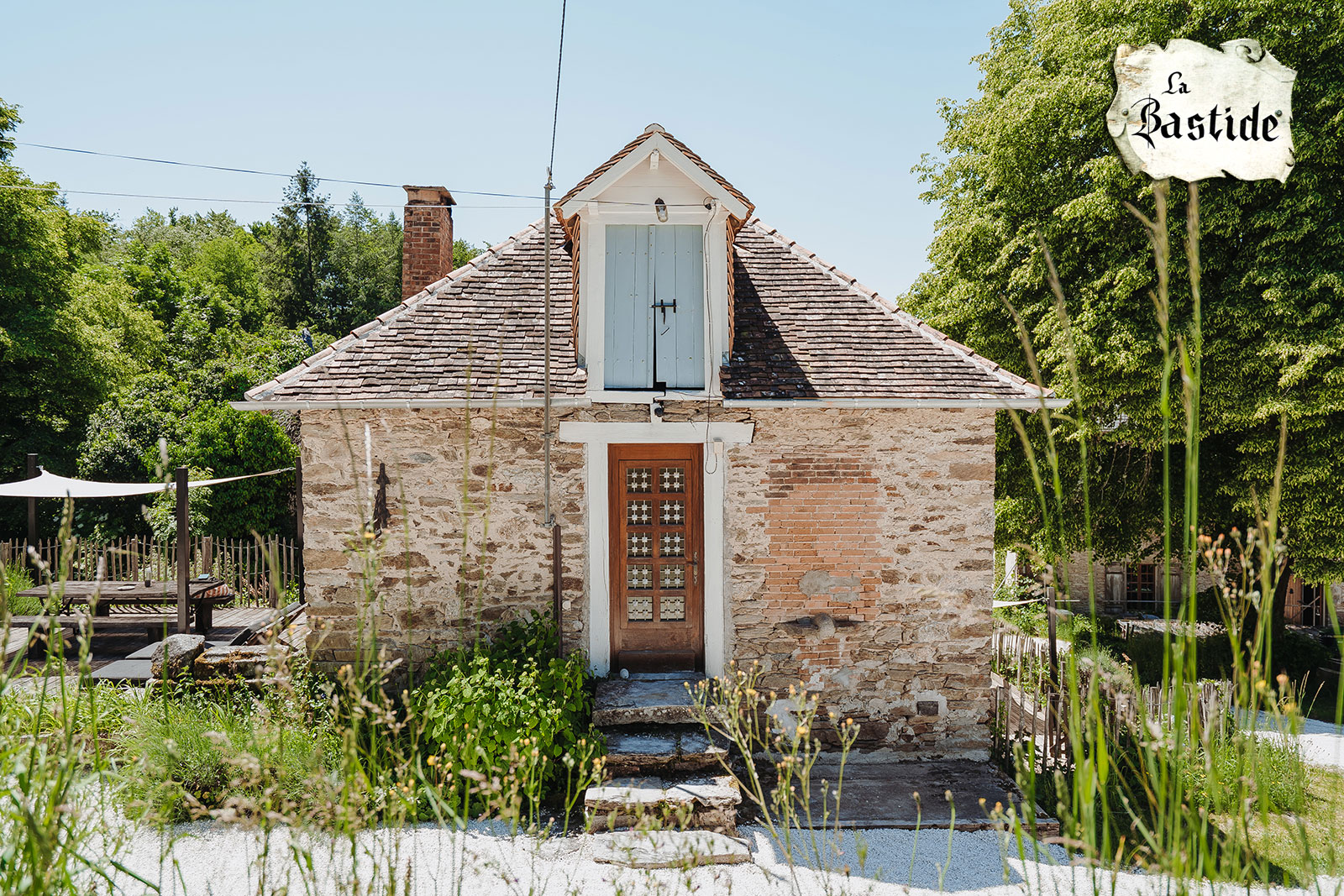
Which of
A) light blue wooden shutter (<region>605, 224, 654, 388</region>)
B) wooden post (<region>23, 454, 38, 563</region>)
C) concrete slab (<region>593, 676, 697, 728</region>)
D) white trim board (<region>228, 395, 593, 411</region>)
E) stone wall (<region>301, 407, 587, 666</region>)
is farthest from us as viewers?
wooden post (<region>23, 454, 38, 563</region>)

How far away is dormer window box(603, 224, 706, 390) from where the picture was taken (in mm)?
7566

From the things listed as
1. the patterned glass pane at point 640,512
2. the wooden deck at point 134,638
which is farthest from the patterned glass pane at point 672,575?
the wooden deck at point 134,638

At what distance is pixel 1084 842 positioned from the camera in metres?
1.61

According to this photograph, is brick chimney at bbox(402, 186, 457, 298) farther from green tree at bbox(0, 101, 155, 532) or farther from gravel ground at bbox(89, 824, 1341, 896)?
green tree at bbox(0, 101, 155, 532)

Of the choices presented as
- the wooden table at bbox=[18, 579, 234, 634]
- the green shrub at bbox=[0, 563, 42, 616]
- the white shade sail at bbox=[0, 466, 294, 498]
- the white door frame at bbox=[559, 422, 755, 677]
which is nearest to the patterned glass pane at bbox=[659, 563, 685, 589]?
the white door frame at bbox=[559, 422, 755, 677]

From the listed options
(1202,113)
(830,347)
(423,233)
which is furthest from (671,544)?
(1202,113)

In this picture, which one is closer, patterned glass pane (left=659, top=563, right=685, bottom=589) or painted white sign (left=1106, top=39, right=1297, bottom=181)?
painted white sign (left=1106, top=39, right=1297, bottom=181)

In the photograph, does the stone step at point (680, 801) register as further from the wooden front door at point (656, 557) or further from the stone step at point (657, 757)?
the wooden front door at point (656, 557)

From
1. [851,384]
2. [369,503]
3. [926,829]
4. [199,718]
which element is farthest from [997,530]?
[199,718]

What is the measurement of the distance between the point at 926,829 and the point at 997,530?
8.47 meters

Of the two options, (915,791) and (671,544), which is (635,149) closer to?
(671,544)

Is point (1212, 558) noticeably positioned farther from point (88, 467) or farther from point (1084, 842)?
point (88, 467)

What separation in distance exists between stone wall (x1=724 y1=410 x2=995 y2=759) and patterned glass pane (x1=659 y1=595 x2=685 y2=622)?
57 centimetres

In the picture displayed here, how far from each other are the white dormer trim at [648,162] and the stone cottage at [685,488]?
0.02m
